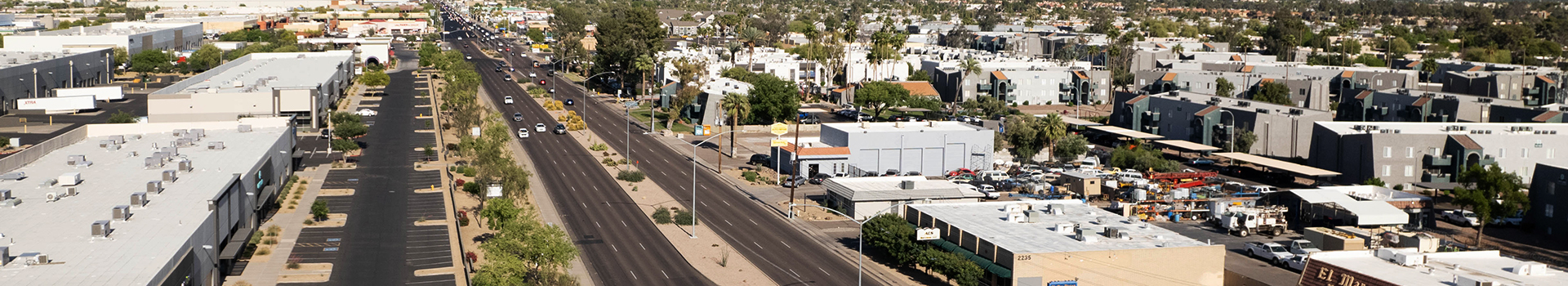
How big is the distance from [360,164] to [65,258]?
4965 centimetres

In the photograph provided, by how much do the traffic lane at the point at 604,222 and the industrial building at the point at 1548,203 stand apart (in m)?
50.6

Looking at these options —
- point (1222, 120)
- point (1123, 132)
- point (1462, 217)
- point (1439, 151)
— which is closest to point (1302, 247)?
point (1462, 217)

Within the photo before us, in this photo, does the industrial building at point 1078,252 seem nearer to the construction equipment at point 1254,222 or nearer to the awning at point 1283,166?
the construction equipment at point 1254,222

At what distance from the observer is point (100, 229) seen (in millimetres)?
52531

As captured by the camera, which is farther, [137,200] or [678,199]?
[678,199]

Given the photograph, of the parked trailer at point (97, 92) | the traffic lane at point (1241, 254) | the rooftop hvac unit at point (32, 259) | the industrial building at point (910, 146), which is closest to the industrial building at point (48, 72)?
the parked trailer at point (97, 92)

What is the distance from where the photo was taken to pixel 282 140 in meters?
88.6

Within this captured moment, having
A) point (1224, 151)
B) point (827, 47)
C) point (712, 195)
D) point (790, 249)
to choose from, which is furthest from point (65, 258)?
point (827, 47)

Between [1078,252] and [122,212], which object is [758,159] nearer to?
[1078,252]

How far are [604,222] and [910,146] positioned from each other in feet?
106

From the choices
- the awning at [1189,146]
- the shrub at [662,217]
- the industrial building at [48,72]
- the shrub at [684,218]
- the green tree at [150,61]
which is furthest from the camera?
the green tree at [150,61]

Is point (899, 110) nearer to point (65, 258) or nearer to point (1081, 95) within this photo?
point (1081, 95)

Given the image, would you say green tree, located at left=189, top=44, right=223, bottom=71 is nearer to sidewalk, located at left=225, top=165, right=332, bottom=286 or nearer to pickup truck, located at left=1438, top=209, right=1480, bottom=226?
sidewalk, located at left=225, top=165, right=332, bottom=286

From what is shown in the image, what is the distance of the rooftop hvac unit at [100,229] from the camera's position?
52.3m
